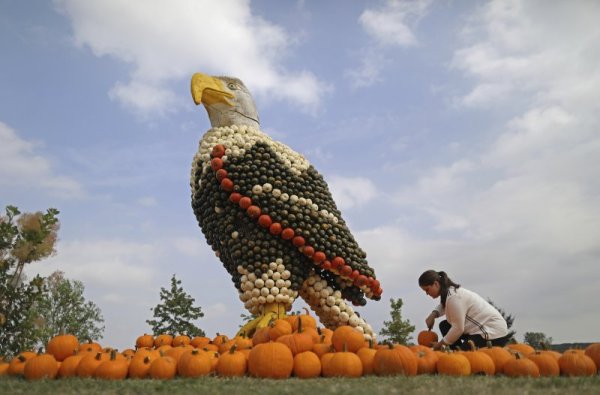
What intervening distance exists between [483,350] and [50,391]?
4383mm

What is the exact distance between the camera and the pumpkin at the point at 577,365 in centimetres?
569

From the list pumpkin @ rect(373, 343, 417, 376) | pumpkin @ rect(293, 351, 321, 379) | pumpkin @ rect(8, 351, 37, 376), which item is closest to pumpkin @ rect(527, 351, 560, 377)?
pumpkin @ rect(373, 343, 417, 376)

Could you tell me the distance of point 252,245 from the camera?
7.73 meters

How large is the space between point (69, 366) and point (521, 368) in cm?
477

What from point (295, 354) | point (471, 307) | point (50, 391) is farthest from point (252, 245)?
point (50, 391)

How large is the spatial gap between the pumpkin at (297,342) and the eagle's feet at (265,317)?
1.49 m

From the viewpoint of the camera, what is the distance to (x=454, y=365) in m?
5.53

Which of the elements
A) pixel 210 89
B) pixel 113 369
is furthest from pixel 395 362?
pixel 210 89

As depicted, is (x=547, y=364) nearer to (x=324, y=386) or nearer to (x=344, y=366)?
(x=344, y=366)

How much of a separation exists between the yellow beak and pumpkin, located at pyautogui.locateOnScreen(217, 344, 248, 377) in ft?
15.7

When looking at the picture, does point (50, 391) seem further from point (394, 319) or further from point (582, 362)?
point (394, 319)

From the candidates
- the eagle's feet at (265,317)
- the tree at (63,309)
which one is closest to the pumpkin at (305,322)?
the eagle's feet at (265,317)

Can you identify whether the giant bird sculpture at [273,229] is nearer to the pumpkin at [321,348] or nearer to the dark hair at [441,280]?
the dark hair at [441,280]

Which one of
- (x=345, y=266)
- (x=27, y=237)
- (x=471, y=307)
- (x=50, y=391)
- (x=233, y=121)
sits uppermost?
(x=233, y=121)
